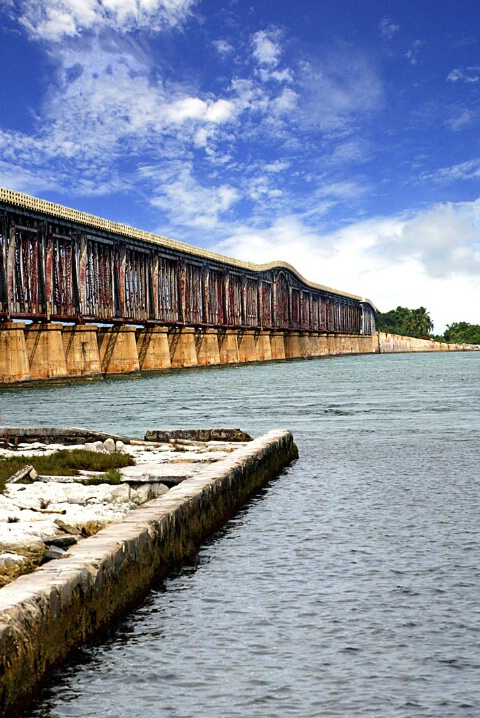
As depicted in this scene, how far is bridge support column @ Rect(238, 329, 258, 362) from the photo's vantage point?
110 metres

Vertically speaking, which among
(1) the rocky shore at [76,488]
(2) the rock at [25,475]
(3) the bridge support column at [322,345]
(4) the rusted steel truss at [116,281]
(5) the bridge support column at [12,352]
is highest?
(4) the rusted steel truss at [116,281]

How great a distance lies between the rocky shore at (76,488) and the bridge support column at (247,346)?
92.4 meters

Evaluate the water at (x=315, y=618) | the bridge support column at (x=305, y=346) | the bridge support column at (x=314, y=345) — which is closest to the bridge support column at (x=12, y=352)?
the water at (x=315, y=618)

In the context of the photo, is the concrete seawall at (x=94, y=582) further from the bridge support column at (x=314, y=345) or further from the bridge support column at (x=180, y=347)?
the bridge support column at (x=314, y=345)

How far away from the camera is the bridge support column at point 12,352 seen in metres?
53.6

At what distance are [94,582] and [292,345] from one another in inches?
5058

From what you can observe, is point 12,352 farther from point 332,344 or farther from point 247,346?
point 332,344

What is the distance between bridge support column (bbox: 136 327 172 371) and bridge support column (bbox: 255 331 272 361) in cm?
3426

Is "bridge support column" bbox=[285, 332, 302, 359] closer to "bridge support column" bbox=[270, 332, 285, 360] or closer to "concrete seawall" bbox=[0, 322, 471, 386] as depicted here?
"bridge support column" bbox=[270, 332, 285, 360]

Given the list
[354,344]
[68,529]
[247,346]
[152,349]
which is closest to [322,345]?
[354,344]

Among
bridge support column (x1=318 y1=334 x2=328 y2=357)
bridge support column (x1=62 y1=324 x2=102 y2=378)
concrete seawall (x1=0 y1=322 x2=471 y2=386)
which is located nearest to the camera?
concrete seawall (x1=0 y1=322 x2=471 y2=386)

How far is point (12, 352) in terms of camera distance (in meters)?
54.1

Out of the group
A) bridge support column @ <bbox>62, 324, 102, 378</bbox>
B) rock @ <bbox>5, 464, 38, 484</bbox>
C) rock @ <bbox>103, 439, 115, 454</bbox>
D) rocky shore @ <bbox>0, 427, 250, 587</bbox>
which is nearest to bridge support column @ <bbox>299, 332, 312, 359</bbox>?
bridge support column @ <bbox>62, 324, 102, 378</bbox>

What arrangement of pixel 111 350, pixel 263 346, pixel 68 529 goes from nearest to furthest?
pixel 68 529, pixel 111 350, pixel 263 346
